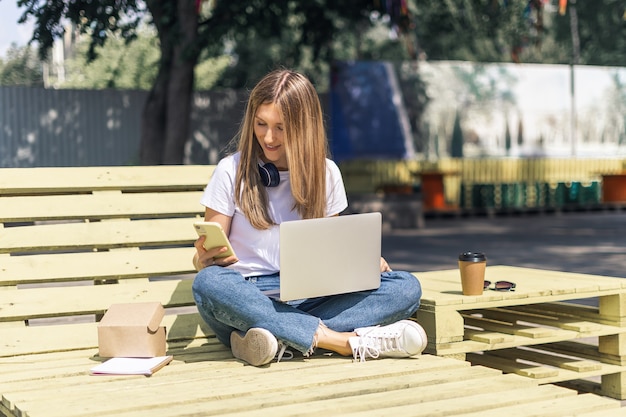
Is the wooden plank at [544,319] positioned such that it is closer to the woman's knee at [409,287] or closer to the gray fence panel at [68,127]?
the woman's knee at [409,287]

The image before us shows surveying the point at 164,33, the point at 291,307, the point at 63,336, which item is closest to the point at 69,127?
the point at 164,33

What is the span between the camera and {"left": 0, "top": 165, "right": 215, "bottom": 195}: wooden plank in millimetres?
5008

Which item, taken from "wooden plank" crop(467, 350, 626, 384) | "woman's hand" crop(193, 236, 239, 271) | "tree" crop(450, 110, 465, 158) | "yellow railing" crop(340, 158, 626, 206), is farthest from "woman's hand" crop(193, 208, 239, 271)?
"tree" crop(450, 110, 465, 158)

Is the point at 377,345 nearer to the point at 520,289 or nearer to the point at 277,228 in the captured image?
the point at 277,228

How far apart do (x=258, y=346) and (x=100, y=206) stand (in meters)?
1.55

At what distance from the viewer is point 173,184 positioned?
531cm

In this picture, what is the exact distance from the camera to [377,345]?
4090 millimetres

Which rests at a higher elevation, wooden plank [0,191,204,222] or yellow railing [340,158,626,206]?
wooden plank [0,191,204,222]

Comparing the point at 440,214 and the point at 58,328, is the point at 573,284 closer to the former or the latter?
the point at 58,328

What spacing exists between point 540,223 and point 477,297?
48.8 ft

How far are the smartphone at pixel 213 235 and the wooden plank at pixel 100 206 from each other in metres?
1.13

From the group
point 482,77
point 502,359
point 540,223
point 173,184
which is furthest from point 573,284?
point 482,77

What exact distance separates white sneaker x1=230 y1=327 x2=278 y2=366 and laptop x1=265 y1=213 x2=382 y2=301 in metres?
0.16

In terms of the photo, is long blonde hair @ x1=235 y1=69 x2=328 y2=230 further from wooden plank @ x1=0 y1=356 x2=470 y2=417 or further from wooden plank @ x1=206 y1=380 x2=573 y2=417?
wooden plank @ x1=206 y1=380 x2=573 y2=417
